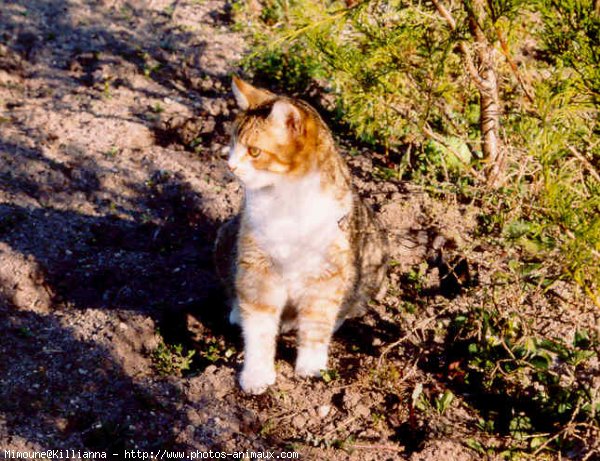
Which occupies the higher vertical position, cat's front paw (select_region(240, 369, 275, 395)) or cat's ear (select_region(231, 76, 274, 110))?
cat's ear (select_region(231, 76, 274, 110))

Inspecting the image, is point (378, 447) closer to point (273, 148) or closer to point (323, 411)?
point (323, 411)

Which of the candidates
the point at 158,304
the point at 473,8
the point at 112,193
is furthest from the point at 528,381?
the point at 112,193

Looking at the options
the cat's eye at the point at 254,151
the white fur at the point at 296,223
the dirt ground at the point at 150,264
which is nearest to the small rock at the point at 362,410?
the dirt ground at the point at 150,264

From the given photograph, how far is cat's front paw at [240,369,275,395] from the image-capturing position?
10.6 feet

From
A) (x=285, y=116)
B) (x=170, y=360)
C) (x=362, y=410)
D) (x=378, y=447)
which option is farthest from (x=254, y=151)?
(x=378, y=447)

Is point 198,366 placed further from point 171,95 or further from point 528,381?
point 171,95

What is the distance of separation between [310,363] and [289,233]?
762mm

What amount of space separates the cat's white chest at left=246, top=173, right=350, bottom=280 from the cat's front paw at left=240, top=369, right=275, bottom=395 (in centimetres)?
52

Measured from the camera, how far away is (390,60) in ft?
13.9

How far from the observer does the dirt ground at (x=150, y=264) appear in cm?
307

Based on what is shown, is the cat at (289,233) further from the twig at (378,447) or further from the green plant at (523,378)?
the green plant at (523,378)

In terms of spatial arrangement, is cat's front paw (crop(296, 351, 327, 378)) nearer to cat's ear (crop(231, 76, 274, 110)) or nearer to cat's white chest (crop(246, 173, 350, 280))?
cat's white chest (crop(246, 173, 350, 280))

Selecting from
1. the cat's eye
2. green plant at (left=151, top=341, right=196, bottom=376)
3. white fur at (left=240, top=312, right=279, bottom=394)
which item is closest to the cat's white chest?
the cat's eye

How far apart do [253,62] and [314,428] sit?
3786mm
